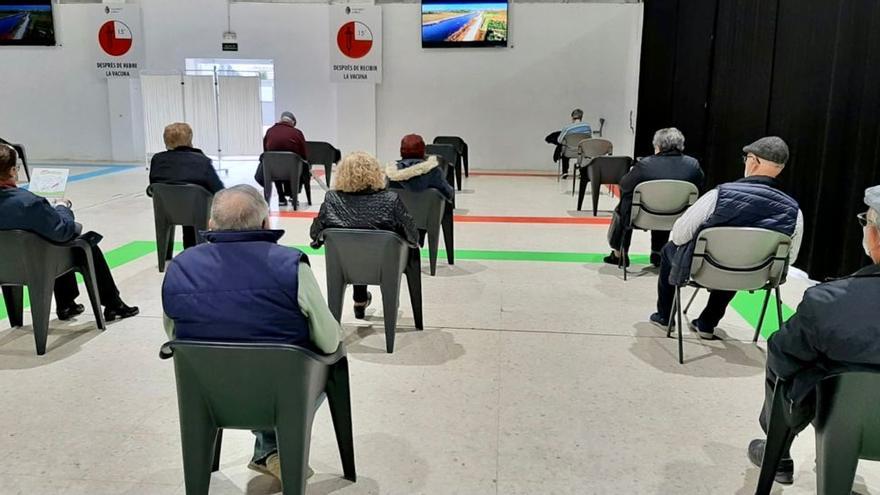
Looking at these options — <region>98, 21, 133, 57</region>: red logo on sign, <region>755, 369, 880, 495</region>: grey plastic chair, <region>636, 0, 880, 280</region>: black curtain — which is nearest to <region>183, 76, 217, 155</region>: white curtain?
<region>98, 21, 133, 57</region>: red logo on sign

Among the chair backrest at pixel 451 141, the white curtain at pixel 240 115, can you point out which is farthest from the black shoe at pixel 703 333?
the white curtain at pixel 240 115

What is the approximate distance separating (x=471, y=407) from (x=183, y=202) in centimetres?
318

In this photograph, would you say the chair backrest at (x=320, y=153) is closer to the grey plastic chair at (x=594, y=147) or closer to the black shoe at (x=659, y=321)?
the grey plastic chair at (x=594, y=147)

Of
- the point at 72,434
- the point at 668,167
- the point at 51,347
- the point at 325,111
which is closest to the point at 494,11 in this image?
the point at 325,111

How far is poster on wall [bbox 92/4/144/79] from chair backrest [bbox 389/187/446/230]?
10219 millimetres

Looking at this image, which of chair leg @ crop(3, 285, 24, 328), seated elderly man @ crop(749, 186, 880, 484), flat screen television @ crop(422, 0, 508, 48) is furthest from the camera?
flat screen television @ crop(422, 0, 508, 48)

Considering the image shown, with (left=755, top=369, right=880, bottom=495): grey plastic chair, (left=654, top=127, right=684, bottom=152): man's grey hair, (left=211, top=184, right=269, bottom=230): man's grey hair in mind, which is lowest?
(left=755, top=369, right=880, bottom=495): grey plastic chair

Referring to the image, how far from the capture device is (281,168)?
8.34 metres

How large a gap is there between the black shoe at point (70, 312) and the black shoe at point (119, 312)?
0.23 metres

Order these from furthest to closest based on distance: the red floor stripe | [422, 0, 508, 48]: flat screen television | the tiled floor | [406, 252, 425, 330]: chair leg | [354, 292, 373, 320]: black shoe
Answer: [422, 0, 508, 48]: flat screen television
the red floor stripe
[354, 292, 373, 320]: black shoe
[406, 252, 425, 330]: chair leg
the tiled floor

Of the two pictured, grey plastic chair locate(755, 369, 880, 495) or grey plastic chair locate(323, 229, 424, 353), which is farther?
grey plastic chair locate(323, 229, 424, 353)

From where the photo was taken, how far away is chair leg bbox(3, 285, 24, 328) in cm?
411

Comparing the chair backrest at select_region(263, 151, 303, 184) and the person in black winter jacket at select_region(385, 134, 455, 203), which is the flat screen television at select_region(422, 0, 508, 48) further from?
the person in black winter jacket at select_region(385, 134, 455, 203)

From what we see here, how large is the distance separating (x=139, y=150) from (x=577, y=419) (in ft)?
42.8
